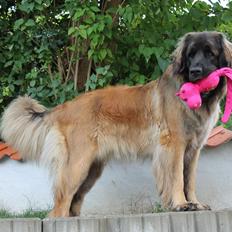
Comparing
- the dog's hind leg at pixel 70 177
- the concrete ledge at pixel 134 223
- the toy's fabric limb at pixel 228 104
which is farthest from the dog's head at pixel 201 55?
the concrete ledge at pixel 134 223

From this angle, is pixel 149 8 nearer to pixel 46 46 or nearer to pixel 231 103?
pixel 46 46

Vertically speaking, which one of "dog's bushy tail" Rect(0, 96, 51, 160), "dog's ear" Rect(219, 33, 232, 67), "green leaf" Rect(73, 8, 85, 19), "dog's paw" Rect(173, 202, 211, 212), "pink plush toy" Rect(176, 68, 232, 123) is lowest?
"dog's paw" Rect(173, 202, 211, 212)

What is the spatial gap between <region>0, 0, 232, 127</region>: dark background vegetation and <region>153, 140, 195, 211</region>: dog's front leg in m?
1.46

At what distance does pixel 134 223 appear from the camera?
101 inches

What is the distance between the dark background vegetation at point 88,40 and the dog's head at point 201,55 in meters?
1.28

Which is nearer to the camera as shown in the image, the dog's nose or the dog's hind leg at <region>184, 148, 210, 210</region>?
the dog's nose

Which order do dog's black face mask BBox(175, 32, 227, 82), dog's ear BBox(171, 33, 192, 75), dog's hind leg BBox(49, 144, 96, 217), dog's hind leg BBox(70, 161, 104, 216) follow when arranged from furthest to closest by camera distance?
dog's hind leg BBox(70, 161, 104, 216)
dog's hind leg BBox(49, 144, 96, 217)
dog's ear BBox(171, 33, 192, 75)
dog's black face mask BBox(175, 32, 227, 82)

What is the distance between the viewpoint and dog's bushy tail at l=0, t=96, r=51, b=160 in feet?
15.8

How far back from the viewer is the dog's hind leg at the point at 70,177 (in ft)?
14.6

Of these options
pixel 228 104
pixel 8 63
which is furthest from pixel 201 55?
pixel 8 63

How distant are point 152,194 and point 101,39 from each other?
1721 mm

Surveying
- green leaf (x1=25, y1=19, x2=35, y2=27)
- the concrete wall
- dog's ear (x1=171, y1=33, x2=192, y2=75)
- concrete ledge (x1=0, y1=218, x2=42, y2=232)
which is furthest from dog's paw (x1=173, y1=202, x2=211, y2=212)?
green leaf (x1=25, y1=19, x2=35, y2=27)

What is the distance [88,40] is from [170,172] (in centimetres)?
226

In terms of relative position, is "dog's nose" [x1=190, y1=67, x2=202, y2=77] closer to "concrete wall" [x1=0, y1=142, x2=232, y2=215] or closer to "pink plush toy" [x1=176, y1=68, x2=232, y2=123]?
"pink plush toy" [x1=176, y1=68, x2=232, y2=123]
